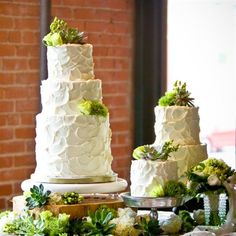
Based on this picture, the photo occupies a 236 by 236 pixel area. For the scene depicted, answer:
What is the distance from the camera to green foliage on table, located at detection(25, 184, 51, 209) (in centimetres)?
335

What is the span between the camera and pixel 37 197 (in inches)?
133

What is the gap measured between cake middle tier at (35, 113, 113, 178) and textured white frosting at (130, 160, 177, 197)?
10.6 inches

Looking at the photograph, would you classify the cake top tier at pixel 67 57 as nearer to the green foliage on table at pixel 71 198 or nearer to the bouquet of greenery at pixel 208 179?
the green foliage on table at pixel 71 198

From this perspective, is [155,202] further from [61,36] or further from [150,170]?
[61,36]

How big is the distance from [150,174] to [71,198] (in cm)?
35

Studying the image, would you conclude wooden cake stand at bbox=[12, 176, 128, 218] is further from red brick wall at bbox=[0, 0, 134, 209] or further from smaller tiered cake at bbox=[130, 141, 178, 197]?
red brick wall at bbox=[0, 0, 134, 209]

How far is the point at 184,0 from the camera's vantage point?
648cm

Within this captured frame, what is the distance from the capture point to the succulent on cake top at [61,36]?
3693 mm

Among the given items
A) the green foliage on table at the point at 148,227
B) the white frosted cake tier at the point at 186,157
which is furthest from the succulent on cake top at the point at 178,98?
the green foliage on table at the point at 148,227

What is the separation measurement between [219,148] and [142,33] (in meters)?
1.93

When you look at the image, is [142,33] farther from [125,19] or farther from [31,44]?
[31,44]

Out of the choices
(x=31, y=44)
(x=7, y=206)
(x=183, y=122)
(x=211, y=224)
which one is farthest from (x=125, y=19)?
(x=211, y=224)

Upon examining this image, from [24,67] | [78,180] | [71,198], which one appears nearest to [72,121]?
[78,180]

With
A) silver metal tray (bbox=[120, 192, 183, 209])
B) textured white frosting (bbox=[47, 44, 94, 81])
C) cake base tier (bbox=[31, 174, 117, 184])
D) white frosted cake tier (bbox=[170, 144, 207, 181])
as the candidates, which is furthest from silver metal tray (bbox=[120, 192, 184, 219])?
textured white frosting (bbox=[47, 44, 94, 81])
